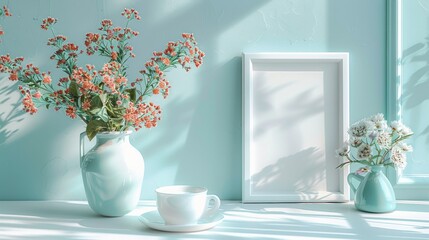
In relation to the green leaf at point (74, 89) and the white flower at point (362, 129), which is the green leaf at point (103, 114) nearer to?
the green leaf at point (74, 89)

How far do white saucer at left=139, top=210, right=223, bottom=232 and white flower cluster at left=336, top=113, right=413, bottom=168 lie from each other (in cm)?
39

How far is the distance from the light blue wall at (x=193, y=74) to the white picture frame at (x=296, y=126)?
46 millimetres

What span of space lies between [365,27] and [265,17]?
0.27 m

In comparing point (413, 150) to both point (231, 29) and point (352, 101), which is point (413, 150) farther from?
point (231, 29)

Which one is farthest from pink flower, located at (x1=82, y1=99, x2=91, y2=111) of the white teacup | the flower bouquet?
the white teacup

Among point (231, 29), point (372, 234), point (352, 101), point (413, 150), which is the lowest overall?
point (372, 234)

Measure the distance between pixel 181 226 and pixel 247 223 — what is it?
0.16 meters

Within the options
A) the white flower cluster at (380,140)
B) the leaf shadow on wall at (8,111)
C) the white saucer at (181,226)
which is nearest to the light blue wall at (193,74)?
the leaf shadow on wall at (8,111)

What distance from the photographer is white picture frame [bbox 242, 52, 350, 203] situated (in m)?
1.31

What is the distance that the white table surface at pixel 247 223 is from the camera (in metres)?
0.98

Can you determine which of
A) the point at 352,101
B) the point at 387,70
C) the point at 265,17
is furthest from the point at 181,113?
the point at 387,70

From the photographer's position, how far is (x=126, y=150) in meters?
1.13

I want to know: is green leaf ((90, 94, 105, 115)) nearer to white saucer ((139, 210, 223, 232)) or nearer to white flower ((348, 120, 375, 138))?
white saucer ((139, 210, 223, 232))

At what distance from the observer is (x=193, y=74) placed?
1311mm
